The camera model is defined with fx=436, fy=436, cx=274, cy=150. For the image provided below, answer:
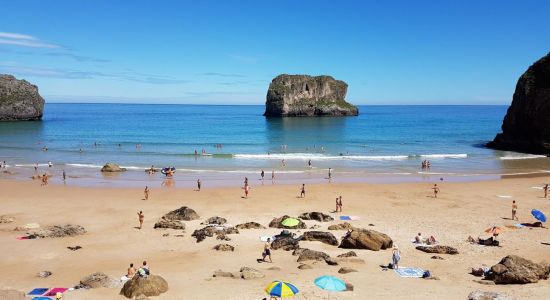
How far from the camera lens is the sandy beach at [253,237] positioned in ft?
52.2

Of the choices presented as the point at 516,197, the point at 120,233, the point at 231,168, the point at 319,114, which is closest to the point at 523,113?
the point at 516,197

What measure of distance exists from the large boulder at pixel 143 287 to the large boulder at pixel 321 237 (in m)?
8.60

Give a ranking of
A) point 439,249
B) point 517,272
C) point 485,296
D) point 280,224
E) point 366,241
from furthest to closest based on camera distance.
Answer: point 280,224
point 366,241
point 439,249
point 517,272
point 485,296

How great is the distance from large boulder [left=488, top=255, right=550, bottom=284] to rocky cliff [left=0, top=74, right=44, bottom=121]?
411ft

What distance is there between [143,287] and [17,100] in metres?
121

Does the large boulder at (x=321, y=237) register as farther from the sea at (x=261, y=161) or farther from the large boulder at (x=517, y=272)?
the sea at (x=261, y=161)

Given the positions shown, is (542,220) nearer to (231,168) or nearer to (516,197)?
(516,197)

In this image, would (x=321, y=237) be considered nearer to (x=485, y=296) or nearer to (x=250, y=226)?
(x=250, y=226)

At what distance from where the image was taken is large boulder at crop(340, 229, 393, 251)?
805 inches

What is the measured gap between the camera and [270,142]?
77.6 m

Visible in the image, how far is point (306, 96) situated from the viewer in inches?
6294

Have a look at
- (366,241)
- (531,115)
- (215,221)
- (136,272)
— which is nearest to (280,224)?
(215,221)

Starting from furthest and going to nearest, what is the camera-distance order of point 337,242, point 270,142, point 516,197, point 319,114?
point 319,114, point 270,142, point 516,197, point 337,242

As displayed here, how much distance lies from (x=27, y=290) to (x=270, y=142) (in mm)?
62875
